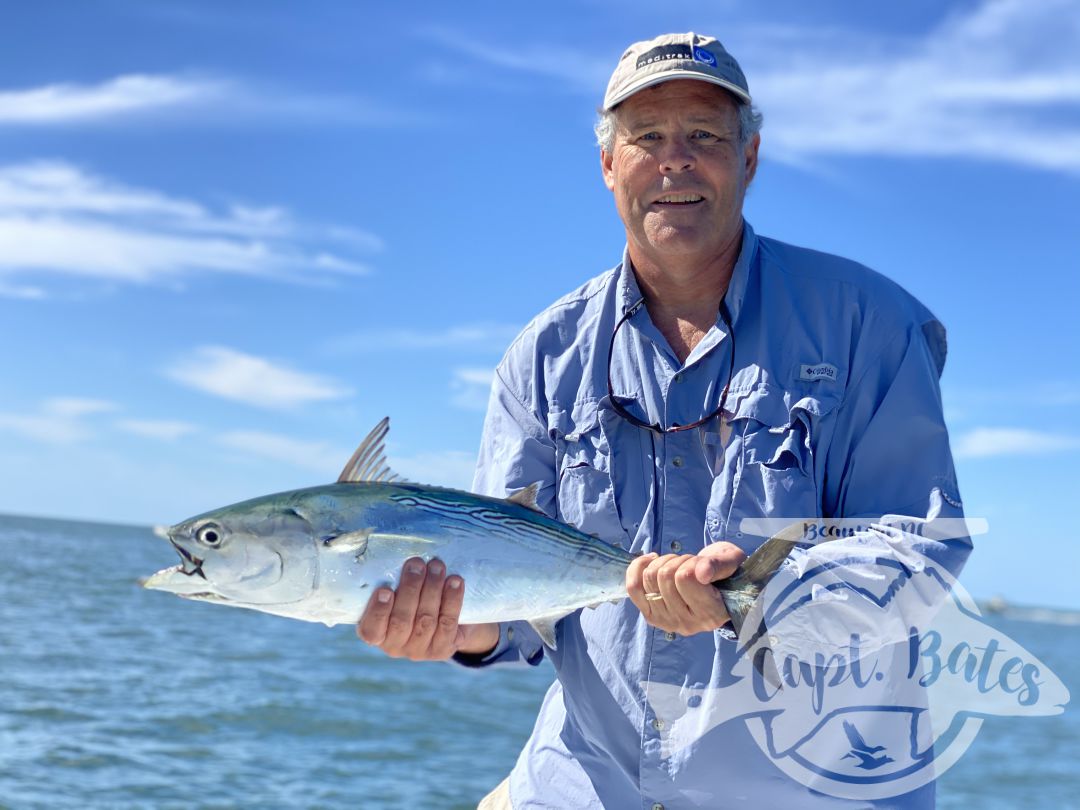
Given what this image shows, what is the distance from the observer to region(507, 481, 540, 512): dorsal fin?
128 inches

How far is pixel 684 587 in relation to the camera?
2842 mm

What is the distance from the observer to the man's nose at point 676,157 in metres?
3.49

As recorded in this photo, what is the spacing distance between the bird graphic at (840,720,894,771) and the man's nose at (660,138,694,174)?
6.34 feet

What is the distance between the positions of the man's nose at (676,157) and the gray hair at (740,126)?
9.5 inches

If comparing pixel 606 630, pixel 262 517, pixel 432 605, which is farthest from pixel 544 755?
pixel 262 517

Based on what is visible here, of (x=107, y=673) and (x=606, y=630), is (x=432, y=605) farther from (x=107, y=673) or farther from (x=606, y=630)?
(x=107, y=673)

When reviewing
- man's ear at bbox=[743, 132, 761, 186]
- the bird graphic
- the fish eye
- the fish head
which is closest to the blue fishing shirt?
the bird graphic

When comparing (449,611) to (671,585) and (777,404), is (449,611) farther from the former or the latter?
(777,404)

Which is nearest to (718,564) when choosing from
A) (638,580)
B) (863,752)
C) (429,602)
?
(638,580)

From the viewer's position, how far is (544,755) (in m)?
3.58

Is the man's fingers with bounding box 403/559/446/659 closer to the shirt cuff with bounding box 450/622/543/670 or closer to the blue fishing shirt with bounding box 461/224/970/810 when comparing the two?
the shirt cuff with bounding box 450/622/543/670

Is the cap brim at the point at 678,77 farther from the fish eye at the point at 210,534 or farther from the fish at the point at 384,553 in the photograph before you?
the fish eye at the point at 210,534

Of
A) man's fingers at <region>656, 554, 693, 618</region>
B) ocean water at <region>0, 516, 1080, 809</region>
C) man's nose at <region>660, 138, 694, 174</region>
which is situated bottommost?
ocean water at <region>0, 516, 1080, 809</region>

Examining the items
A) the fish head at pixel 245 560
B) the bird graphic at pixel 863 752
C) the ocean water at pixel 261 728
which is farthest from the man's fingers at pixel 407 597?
the ocean water at pixel 261 728
